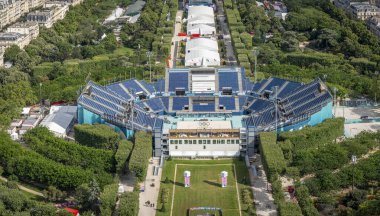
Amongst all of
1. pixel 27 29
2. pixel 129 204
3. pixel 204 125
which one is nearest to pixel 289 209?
pixel 129 204

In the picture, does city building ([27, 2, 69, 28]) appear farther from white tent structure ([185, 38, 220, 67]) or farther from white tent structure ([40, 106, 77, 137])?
white tent structure ([40, 106, 77, 137])

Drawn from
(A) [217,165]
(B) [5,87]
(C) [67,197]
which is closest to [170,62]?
(B) [5,87]

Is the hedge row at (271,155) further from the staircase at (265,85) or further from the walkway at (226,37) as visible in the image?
the walkway at (226,37)

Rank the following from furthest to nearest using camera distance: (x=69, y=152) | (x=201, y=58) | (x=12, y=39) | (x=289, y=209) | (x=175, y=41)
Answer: (x=175, y=41) → (x=12, y=39) → (x=201, y=58) → (x=69, y=152) → (x=289, y=209)

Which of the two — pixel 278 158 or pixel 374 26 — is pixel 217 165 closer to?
pixel 278 158

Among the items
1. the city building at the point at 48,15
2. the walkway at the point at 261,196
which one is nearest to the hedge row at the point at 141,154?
the walkway at the point at 261,196

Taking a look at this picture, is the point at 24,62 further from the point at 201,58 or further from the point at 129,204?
the point at 129,204
